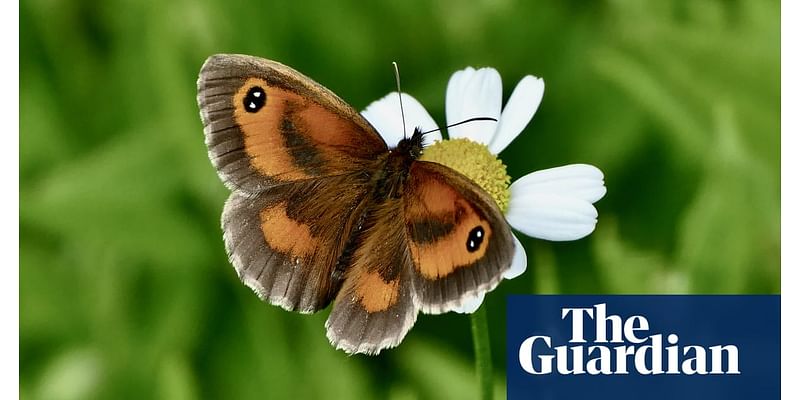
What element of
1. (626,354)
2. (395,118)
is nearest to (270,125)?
(395,118)

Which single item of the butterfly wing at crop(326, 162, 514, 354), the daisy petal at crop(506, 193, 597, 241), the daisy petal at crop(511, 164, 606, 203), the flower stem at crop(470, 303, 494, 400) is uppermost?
the daisy petal at crop(511, 164, 606, 203)

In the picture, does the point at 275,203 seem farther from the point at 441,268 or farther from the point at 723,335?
the point at 723,335

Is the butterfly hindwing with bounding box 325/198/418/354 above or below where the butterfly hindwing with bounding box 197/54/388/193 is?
below

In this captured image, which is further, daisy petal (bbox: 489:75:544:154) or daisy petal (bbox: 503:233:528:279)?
daisy petal (bbox: 489:75:544:154)

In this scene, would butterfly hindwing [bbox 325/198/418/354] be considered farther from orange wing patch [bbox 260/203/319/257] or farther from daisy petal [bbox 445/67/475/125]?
daisy petal [bbox 445/67/475/125]

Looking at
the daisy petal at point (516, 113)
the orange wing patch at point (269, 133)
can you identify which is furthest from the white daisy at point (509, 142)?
the orange wing patch at point (269, 133)

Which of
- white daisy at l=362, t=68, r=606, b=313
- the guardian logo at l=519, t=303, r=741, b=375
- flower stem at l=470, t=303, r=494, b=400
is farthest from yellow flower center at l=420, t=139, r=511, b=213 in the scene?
the guardian logo at l=519, t=303, r=741, b=375
